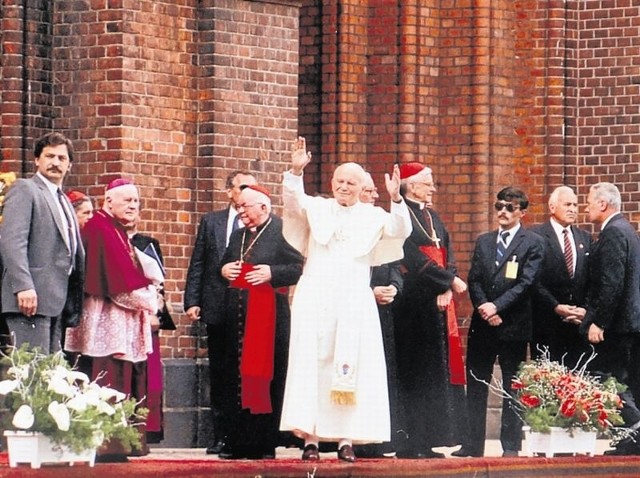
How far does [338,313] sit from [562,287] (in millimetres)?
3369

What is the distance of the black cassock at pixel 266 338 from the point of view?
16.2 m

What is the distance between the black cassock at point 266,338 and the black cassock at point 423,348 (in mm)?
971

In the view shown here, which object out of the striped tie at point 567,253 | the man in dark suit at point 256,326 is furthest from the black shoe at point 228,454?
the striped tie at point 567,253

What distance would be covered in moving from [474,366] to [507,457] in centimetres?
135

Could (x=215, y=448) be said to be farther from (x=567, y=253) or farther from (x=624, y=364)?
(x=567, y=253)

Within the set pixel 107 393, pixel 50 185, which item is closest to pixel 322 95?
pixel 50 185

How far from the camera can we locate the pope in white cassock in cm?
1526

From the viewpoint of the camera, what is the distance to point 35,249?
1458 cm

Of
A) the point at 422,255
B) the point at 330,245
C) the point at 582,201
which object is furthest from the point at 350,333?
the point at 582,201

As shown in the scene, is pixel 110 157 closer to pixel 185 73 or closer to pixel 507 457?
pixel 185 73

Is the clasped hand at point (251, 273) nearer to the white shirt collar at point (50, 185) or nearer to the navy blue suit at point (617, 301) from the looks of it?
the white shirt collar at point (50, 185)

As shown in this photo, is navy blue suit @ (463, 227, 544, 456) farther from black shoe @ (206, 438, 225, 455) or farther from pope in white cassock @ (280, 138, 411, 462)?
pope in white cassock @ (280, 138, 411, 462)

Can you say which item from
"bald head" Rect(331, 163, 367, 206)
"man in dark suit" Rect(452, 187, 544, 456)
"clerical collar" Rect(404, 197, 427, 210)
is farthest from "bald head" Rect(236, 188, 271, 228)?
"man in dark suit" Rect(452, 187, 544, 456)

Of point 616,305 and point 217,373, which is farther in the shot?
point 616,305
